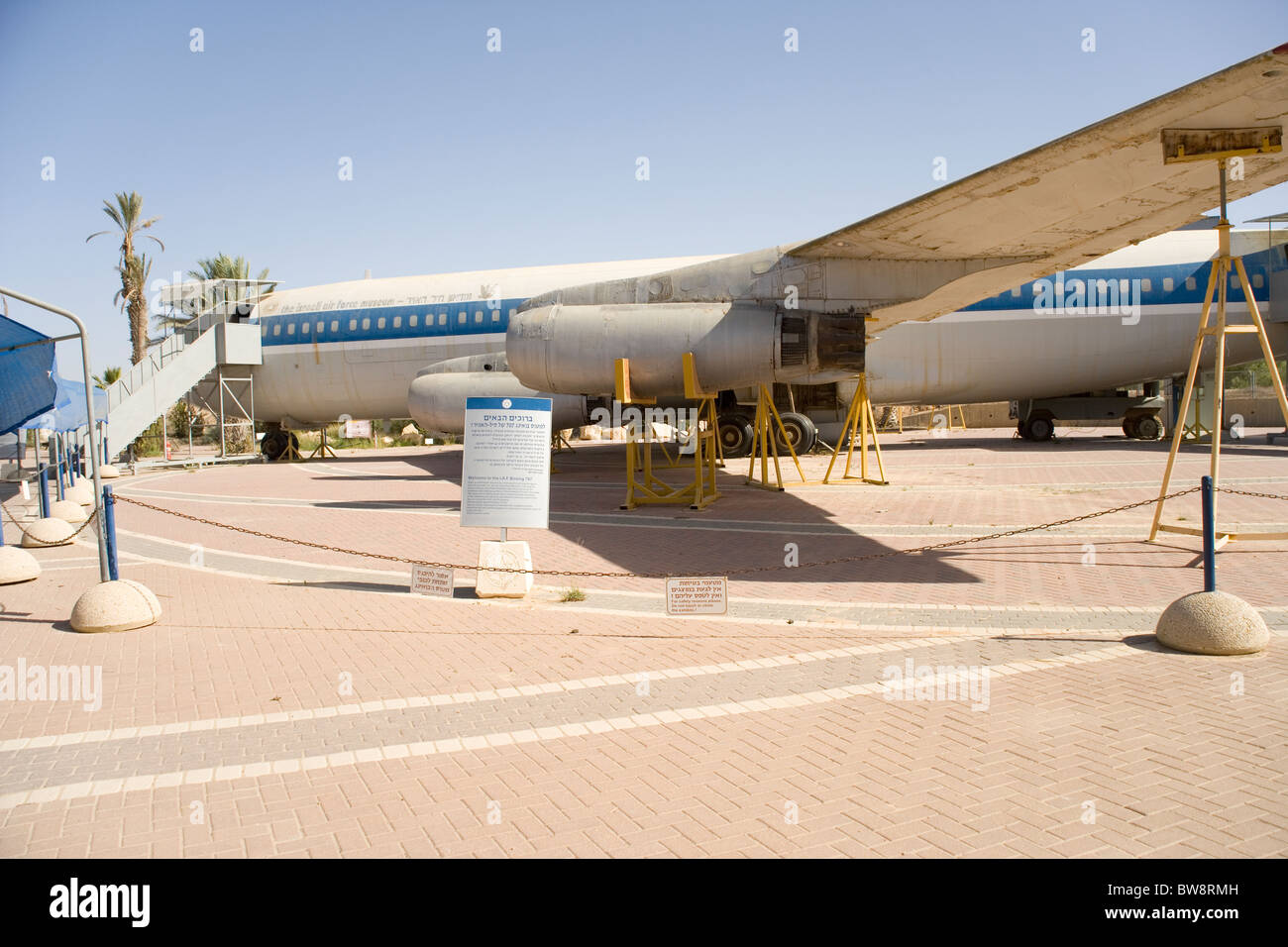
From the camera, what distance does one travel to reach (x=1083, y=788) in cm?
400

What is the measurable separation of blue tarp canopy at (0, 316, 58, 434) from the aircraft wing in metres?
10.1

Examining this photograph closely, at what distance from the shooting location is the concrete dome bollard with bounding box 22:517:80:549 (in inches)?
493

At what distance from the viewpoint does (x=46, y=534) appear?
1259 cm

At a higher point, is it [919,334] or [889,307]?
[919,334]

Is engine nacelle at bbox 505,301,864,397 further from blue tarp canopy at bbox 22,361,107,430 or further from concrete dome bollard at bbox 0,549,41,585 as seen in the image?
blue tarp canopy at bbox 22,361,107,430

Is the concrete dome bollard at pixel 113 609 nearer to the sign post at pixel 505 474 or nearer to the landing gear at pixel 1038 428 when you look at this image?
the sign post at pixel 505 474

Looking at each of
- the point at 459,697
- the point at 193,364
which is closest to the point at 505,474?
the point at 459,697

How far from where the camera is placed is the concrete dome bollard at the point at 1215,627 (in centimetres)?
599

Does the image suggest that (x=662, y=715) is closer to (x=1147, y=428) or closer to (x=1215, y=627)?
(x=1215, y=627)

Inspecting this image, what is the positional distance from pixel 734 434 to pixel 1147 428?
14.0 m

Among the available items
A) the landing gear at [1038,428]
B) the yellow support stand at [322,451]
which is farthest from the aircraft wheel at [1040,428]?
the yellow support stand at [322,451]
